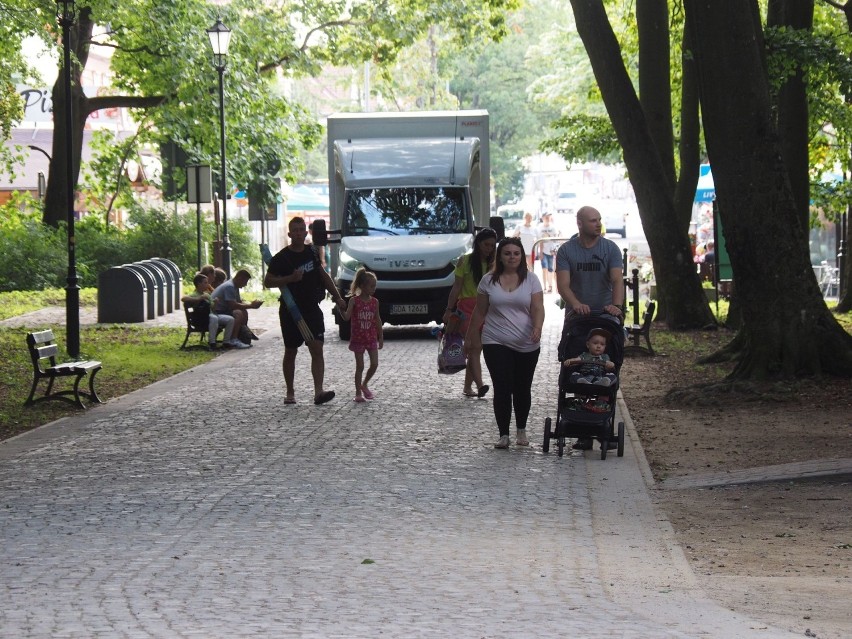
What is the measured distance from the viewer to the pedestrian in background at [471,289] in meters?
15.2

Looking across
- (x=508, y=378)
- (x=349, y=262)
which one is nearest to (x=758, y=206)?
(x=508, y=378)

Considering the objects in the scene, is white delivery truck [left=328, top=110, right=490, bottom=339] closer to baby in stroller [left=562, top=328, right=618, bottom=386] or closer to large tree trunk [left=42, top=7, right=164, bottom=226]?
large tree trunk [left=42, top=7, right=164, bottom=226]

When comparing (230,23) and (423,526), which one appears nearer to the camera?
(423,526)

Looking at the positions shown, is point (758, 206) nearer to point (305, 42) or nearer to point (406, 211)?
point (406, 211)

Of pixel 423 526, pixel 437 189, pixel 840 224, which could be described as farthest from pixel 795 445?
pixel 840 224

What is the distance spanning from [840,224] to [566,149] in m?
7.72

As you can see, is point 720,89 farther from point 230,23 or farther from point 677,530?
point 230,23

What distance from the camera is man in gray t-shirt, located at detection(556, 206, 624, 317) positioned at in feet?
39.6

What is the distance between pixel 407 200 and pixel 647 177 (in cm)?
403

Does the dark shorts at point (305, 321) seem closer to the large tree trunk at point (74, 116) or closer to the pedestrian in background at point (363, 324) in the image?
the pedestrian in background at point (363, 324)

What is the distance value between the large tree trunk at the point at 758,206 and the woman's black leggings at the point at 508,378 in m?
4.28

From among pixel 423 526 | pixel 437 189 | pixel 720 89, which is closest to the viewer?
pixel 423 526

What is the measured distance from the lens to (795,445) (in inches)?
488

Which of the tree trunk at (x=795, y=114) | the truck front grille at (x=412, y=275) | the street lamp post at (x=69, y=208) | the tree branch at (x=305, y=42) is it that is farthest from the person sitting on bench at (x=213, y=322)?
the tree branch at (x=305, y=42)
